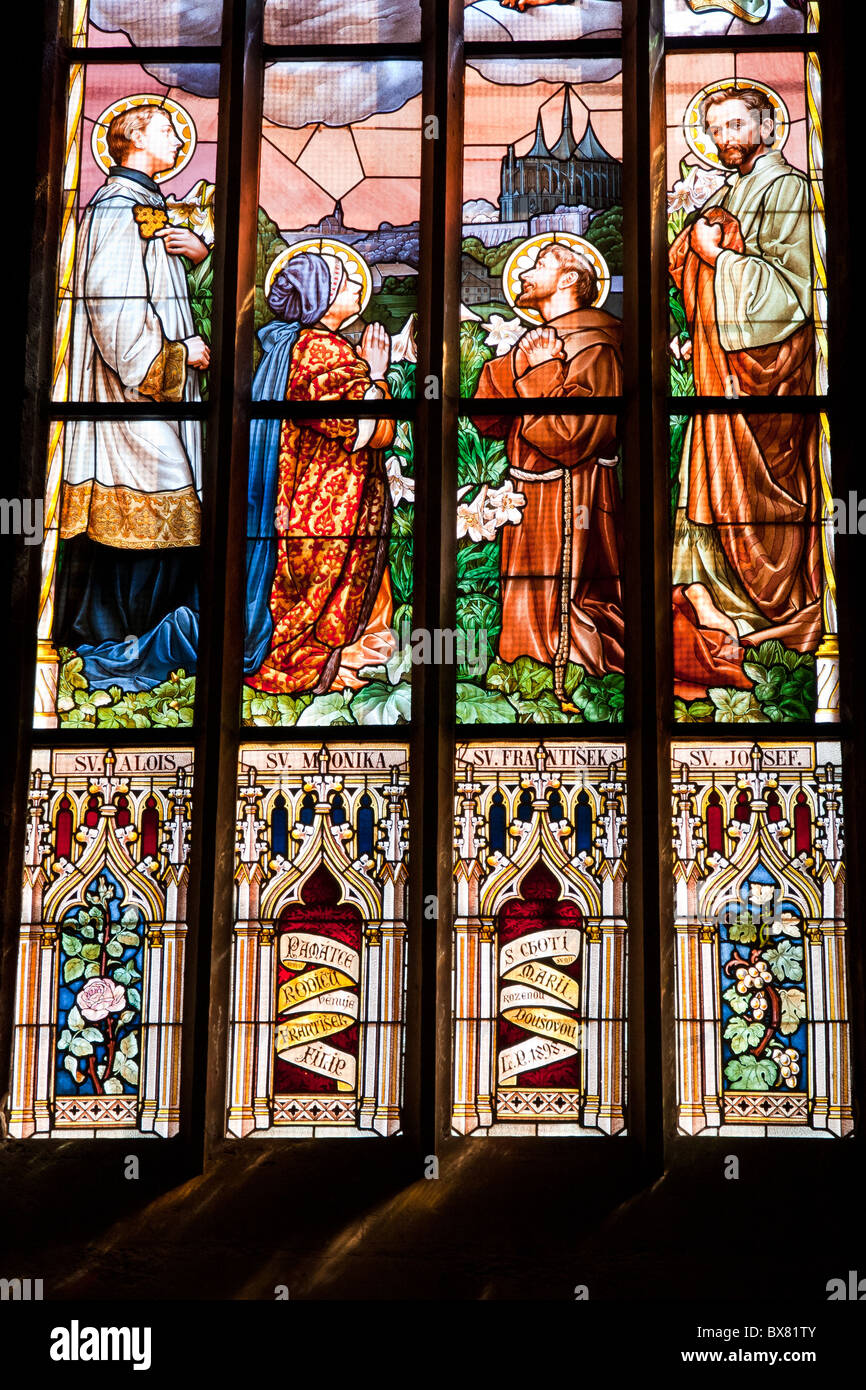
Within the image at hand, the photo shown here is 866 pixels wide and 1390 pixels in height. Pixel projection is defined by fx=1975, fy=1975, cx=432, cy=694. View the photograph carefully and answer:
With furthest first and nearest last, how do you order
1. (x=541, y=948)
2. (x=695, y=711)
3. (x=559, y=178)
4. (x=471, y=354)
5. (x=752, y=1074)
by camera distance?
(x=559, y=178) < (x=471, y=354) < (x=695, y=711) < (x=541, y=948) < (x=752, y=1074)

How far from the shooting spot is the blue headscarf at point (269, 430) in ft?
18.6

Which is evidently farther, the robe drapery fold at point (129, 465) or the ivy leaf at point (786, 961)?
the robe drapery fold at point (129, 465)

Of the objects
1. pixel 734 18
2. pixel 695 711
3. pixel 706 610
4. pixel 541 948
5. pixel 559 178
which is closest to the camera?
pixel 541 948

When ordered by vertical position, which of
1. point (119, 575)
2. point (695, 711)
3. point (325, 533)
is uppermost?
point (325, 533)

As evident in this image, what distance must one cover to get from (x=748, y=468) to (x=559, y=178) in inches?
41.8

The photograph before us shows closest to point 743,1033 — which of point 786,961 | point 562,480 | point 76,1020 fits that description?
point 786,961

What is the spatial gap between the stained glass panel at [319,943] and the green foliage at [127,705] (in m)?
0.25

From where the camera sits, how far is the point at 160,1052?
208 inches

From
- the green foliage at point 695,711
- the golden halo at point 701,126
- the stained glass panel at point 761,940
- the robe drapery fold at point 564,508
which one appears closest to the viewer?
the stained glass panel at point 761,940

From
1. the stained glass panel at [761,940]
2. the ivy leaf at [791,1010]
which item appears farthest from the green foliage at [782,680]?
the ivy leaf at [791,1010]

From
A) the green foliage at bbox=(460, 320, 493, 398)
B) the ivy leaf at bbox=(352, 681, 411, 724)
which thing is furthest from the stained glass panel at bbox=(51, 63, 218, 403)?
the ivy leaf at bbox=(352, 681, 411, 724)

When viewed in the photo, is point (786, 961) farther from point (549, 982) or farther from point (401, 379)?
point (401, 379)

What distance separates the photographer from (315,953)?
534 cm

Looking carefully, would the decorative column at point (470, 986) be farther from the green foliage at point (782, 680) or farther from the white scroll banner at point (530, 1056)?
the green foliage at point (782, 680)
